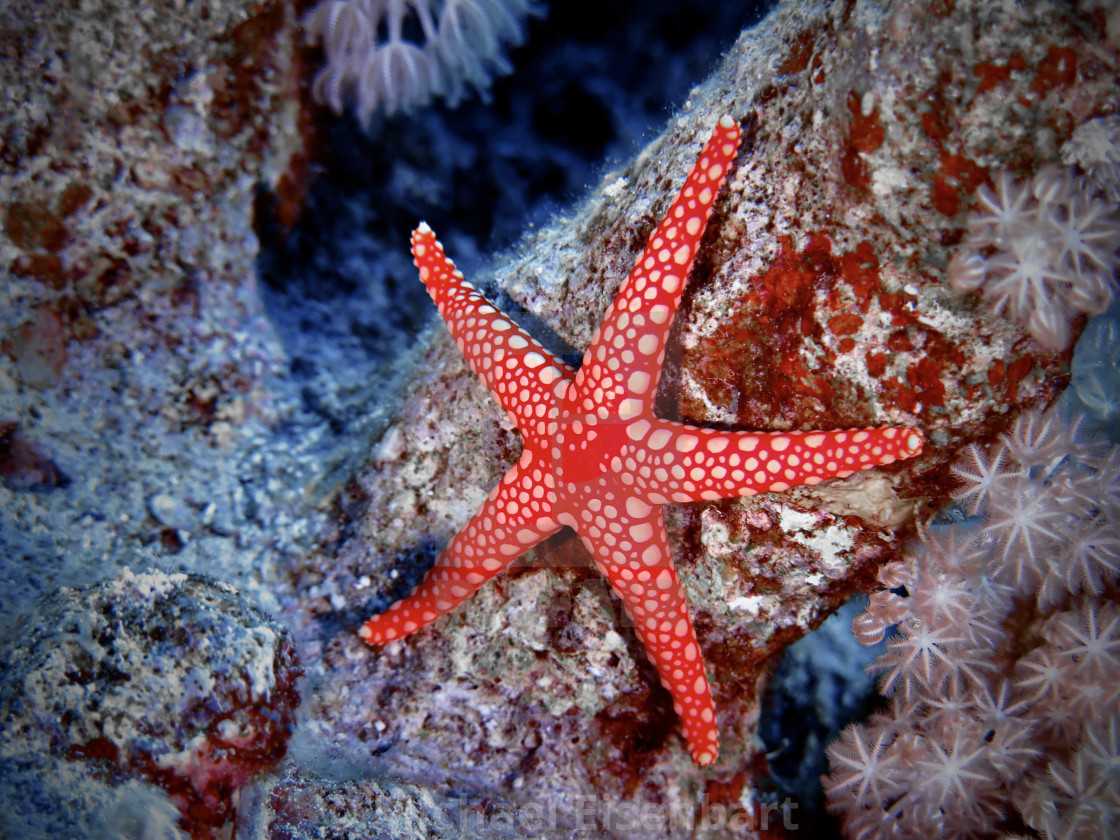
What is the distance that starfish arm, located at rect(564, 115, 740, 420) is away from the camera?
2168 mm

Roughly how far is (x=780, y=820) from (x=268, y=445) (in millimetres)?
4063

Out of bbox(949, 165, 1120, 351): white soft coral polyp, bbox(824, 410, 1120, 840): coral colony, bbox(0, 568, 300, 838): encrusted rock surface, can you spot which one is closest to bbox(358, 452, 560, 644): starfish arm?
bbox(0, 568, 300, 838): encrusted rock surface

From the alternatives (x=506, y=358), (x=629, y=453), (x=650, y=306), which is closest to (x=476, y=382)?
(x=506, y=358)

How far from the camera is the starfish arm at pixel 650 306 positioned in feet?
7.11

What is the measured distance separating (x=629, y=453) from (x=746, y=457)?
0.49m

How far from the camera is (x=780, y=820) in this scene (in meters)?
3.33

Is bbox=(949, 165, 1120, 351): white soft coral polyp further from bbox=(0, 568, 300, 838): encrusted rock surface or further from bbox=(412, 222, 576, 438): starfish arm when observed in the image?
bbox=(0, 568, 300, 838): encrusted rock surface

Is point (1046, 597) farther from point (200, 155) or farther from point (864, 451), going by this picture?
point (200, 155)

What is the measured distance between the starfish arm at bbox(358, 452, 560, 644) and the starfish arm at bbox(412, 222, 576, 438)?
9.9 inches

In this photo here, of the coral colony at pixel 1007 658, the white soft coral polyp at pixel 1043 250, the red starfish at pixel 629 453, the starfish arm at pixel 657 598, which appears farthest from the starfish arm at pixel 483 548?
the white soft coral polyp at pixel 1043 250

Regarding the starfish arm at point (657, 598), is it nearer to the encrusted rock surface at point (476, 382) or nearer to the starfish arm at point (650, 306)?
the encrusted rock surface at point (476, 382)

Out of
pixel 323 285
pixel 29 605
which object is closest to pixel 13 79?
pixel 323 285

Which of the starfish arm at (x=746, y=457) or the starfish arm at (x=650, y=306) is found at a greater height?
the starfish arm at (x=650, y=306)

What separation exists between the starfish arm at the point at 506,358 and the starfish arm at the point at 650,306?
17 cm
